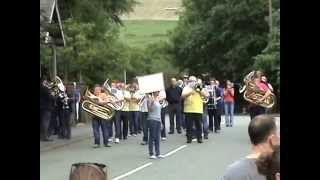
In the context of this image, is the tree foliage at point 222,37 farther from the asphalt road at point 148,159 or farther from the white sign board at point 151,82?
the white sign board at point 151,82

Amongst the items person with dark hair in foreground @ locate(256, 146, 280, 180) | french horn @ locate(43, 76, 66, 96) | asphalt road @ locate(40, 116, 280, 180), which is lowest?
asphalt road @ locate(40, 116, 280, 180)

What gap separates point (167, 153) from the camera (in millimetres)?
14492

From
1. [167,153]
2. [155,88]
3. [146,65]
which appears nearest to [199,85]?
[167,153]

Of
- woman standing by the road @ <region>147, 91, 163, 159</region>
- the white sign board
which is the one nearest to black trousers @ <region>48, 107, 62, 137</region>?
woman standing by the road @ <region>147, 91, 163, 159</region>

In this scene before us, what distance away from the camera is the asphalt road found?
11283 millimetres

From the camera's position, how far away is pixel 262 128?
12.2 ft

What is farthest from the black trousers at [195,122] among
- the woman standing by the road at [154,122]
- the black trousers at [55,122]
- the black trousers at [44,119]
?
the black trousers at [55,122]

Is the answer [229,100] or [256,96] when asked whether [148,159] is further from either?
[229,100]

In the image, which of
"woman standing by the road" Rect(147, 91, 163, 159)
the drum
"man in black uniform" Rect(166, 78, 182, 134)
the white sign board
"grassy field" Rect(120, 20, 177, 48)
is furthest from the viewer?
"grassy field" Rect(120, 20, 177, 48)

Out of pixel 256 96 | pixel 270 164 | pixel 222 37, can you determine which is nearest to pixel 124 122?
pixel 256 96

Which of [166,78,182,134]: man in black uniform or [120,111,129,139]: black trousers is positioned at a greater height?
[166,78,182,134]: man in black uniform

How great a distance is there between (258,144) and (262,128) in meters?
0.09

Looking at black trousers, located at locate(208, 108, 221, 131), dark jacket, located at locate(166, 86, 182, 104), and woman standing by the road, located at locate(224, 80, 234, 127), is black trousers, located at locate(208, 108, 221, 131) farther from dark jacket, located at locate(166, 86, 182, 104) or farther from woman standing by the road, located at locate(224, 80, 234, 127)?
dark jacket, located at locate(166, 86, 182, 104)
